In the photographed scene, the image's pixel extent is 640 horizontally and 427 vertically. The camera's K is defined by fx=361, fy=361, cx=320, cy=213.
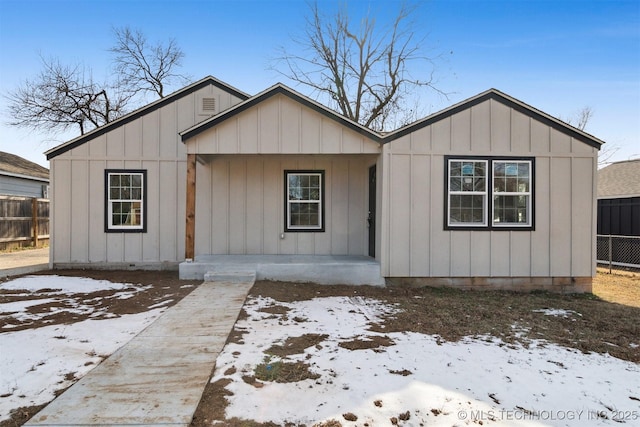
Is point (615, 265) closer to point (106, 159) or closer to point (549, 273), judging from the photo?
point (549, 273)

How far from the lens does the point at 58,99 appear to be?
19.0m

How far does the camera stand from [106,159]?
9.02 m

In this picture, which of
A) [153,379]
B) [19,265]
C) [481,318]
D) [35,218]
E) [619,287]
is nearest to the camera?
[153,379]

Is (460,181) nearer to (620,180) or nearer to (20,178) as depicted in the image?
(620,180)

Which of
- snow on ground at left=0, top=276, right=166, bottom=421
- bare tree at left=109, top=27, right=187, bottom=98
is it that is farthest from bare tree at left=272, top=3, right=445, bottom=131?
snow on ground at left=0, top=276, right=166, bottom=421

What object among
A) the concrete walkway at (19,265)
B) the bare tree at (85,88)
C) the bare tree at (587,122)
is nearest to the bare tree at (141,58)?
the bare tree at (85,88)

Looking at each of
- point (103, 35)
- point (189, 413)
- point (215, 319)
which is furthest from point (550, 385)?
point (103, 35)

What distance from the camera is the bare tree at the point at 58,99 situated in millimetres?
18500

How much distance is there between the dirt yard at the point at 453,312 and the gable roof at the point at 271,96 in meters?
3.13

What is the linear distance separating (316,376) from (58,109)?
869 inches

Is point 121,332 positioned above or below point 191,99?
below

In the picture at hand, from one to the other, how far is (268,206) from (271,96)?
2731 millimetres

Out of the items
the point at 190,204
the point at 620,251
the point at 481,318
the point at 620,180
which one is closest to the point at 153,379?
the point at 481,318

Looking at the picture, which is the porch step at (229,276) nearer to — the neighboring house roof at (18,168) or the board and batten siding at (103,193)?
the board and batten siding at (103,193)
